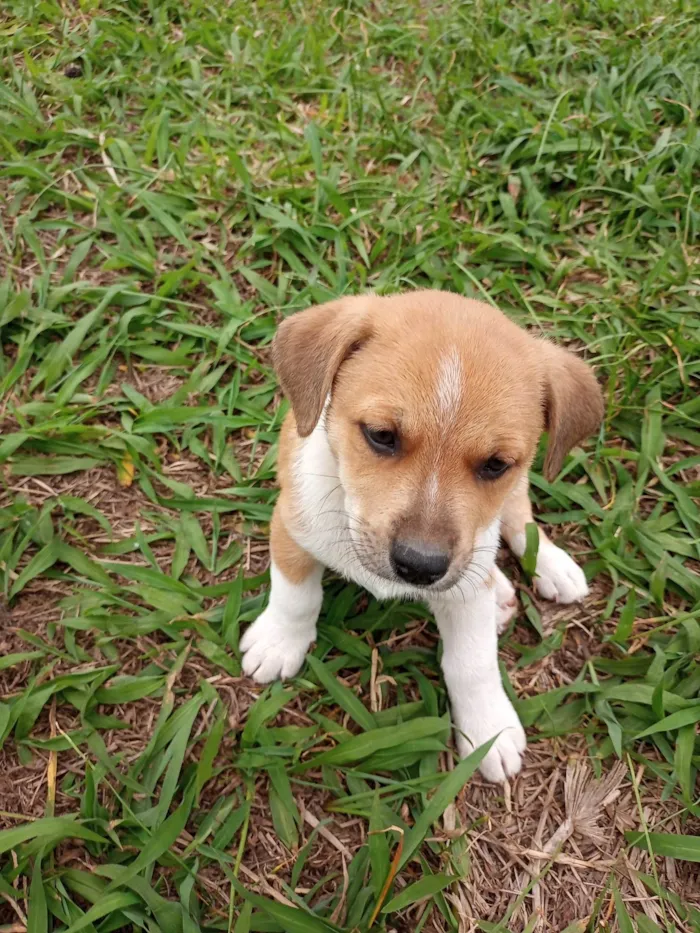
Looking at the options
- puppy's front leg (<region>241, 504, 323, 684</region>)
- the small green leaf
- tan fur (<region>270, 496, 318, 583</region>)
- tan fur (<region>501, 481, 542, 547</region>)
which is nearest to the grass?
the small green leaf

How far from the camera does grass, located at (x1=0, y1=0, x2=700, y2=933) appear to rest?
2777mm

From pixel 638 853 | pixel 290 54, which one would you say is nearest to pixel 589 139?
pixel 290 54

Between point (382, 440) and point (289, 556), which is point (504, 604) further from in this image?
point (382, 440)

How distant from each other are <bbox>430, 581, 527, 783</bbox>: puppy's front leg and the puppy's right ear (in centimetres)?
102

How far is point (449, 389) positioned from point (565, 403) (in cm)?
66

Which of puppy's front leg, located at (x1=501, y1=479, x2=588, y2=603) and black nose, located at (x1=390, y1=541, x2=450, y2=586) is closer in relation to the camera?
black nose, located at (x1=390, y1=541, x2=450, y2=586)

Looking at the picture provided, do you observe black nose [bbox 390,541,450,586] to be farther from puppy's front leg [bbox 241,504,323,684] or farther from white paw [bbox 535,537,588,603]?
white paw [bbox 535,537,588,603]

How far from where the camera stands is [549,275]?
4.51 meters

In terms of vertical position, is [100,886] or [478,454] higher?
[478,454]

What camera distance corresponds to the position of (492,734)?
299cm

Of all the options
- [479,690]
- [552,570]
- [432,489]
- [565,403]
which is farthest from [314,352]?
[552,570]

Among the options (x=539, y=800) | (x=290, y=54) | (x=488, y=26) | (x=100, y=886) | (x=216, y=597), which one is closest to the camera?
(x=100, y=886)

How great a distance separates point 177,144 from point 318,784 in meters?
4.29

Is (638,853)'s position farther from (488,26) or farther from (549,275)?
(488,26)
